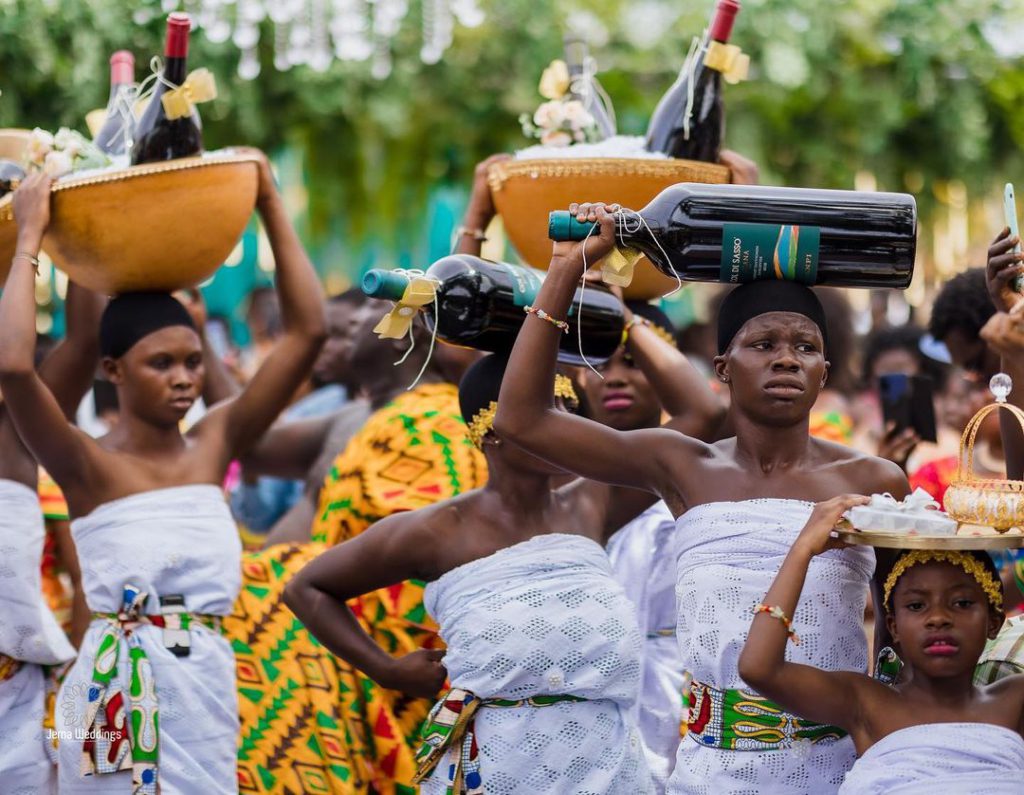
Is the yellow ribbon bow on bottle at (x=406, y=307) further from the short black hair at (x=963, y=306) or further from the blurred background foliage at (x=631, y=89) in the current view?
the blurred background foliage at (x=631, y=89)

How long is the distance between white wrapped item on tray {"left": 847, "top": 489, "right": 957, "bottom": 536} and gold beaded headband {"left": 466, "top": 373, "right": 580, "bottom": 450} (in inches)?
46.1

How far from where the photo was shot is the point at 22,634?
4.74m

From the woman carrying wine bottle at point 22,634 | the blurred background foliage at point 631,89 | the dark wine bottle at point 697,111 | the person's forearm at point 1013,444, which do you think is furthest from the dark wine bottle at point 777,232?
the blurred background foliage at point 631,89

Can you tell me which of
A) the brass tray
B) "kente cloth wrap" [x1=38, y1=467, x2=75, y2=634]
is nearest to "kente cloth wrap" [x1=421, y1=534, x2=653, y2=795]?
the brass tray

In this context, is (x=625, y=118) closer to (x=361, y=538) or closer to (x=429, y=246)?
(x=429, y=246)

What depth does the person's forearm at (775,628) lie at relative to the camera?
3.15m

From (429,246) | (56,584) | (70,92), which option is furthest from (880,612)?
(429,246)

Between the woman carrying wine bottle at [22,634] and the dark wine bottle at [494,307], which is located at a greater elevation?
the dark wine bottle at [494,307]

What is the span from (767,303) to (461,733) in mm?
1377

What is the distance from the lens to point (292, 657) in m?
5.15

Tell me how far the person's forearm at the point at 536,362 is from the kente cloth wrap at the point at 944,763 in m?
1.13

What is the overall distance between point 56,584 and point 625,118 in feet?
17.7

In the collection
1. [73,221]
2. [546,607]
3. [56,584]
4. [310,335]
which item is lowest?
[56,584]

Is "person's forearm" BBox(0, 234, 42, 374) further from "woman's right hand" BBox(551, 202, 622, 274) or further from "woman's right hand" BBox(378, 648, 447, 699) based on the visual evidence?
"woman's right hand" BBox(551, 202, 622, 274)
